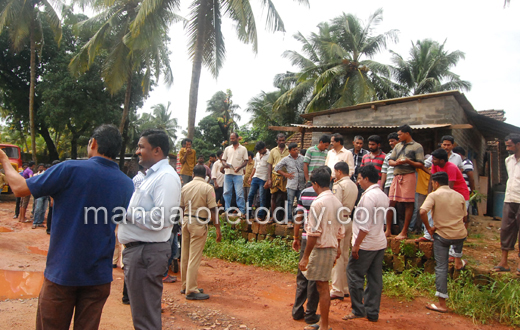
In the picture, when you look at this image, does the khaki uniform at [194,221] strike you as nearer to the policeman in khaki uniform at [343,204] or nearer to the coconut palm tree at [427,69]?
the policeman in khaki uniform at [343,204]

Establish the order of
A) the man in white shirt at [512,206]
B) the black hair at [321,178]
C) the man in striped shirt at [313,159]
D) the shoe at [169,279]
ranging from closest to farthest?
the black hair at [321,178], the man in white shirt at [512,206], the shoe at [169,279], the man in striped shirt at [313,159]

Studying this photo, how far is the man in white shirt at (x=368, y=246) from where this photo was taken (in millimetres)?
4219

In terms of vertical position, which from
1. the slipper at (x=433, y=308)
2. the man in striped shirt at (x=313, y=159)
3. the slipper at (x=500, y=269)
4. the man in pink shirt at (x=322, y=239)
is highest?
the man in striped shirt at (x=313, y=159)

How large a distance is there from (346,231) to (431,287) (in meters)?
1.67

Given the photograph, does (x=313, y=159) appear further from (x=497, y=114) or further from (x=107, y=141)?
(x=497, y=114)

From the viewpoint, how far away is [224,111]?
3416cm

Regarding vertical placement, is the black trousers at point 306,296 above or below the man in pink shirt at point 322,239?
below

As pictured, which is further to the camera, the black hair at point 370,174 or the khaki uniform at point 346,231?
the khaki uniform at point 346,231

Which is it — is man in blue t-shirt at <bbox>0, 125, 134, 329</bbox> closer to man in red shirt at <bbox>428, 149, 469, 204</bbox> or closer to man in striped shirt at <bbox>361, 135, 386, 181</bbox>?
man in red shirt at <bbox>428, 149, 469, 204</bbox>

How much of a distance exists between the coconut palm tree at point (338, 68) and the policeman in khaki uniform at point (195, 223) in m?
16.1

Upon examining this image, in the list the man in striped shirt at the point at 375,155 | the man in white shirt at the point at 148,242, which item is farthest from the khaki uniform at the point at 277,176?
the man in white shirt at the point at 148,242

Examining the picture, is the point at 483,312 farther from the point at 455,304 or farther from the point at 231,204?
the point at 231,204

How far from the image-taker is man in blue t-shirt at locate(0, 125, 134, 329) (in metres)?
2.29

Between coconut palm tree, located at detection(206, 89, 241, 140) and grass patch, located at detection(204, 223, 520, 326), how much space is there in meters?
22.7
